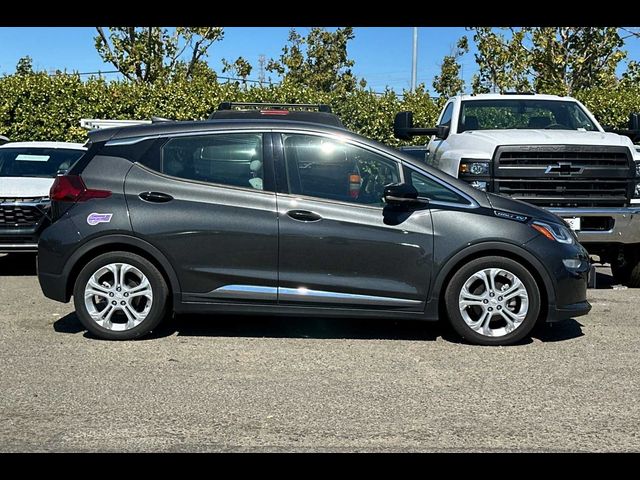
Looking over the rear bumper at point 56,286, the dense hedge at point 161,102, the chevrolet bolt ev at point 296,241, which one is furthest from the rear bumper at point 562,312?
the dense hedge at point 161,102

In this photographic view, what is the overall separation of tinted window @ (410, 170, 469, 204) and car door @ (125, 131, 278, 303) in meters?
1.15

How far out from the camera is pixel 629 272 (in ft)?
32.7

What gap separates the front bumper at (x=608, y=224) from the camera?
29.3ft

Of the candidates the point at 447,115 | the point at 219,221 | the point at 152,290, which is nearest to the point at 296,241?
the point at 219,221

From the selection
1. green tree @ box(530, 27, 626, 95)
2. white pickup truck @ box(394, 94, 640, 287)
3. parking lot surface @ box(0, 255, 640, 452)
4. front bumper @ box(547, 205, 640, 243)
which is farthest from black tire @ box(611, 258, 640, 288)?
green tree @ box(530, 27, 626, 95)

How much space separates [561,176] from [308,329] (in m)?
3.27

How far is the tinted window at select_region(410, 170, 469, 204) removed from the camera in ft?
23.0

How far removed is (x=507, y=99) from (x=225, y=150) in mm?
5064

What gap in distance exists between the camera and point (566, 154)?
29.8 feet

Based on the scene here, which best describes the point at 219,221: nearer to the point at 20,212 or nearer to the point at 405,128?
the point at 405,128

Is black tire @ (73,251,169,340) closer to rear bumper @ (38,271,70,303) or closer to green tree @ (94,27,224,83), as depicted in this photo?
rear bumper @ (38,271,70,303)

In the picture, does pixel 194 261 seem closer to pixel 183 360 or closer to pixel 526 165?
pixel 183 360
